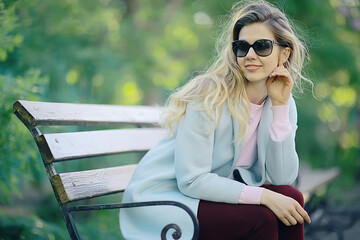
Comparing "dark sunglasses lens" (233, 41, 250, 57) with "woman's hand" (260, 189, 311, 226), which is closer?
"woman's hand" (260, 189, 311, 226)

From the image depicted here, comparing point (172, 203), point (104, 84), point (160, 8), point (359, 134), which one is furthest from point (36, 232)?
point (359, 134)

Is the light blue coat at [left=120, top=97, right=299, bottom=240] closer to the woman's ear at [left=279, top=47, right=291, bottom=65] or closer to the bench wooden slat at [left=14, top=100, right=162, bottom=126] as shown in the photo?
the woman's ear at [left=279, top=47, right=291, bottom=65]

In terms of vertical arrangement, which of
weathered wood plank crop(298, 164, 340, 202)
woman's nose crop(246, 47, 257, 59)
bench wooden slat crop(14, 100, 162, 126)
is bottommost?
weathered wood plank crop(298, 164, 340, 202)

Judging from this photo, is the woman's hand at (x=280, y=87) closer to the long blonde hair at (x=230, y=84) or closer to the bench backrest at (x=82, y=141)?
the long blonde hair at (x=230, y=84)

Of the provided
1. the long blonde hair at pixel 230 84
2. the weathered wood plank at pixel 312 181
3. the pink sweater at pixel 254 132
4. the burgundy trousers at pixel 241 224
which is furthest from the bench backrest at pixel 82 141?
the weathered wood plank at pixel 312 181

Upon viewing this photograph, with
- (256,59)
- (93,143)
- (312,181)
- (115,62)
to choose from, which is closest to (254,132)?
(256,59)

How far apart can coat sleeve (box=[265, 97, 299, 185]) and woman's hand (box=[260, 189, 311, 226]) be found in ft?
0.99

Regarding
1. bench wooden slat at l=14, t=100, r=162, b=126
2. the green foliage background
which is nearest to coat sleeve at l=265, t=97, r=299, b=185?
bench wooden slat at l=14, t=100, r=162, b=126

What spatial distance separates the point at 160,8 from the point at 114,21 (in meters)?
1.17

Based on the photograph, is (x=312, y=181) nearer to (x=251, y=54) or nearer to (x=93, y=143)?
(x=251, y=54)

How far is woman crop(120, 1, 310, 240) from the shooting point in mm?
2068

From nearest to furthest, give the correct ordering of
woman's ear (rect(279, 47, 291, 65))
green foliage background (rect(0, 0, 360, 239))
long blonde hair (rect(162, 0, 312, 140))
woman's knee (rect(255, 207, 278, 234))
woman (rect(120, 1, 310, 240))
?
woman's knee (rect(255, 207, 278, 234))
woman (rect(120, 1, 310, 240))
long blonde hair (rect(162, 0, 312, 140))
woman's ear (rect(279, 47, 291, 65))
green foliage background (rect(0, 0, 360, 239))

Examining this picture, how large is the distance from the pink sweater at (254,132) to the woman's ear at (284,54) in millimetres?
255

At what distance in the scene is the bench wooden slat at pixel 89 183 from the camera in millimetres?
2131
